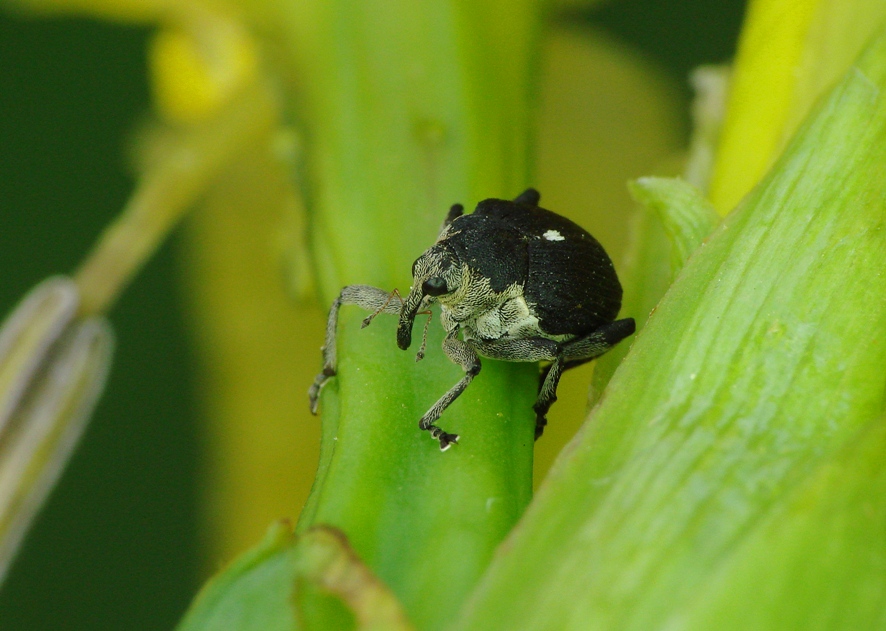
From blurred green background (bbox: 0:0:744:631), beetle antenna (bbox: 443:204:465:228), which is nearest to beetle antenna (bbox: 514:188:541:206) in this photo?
beetle antenna (bbox: 443:204:465:228)

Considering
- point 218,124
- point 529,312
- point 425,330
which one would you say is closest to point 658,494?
point 425,330

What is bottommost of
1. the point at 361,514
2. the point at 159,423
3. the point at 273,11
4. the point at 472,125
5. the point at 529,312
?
the point at 159,423

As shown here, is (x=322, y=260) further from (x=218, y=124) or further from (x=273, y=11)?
(x=218, y=124)

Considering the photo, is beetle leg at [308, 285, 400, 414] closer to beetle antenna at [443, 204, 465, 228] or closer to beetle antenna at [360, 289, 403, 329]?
beetle antenna at [360, 289, 403, 329]

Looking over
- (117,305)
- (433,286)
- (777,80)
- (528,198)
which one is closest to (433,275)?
(433,286)

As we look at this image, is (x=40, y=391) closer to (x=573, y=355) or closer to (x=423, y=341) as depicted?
(x=423, y=341)

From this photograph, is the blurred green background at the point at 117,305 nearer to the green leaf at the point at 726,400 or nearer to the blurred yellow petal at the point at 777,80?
the blurred yellow petal at the point at 777,80

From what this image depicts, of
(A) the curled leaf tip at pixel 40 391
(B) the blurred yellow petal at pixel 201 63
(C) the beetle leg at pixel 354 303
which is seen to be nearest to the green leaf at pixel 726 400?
(C) the beetle leg at pixel 354 303
